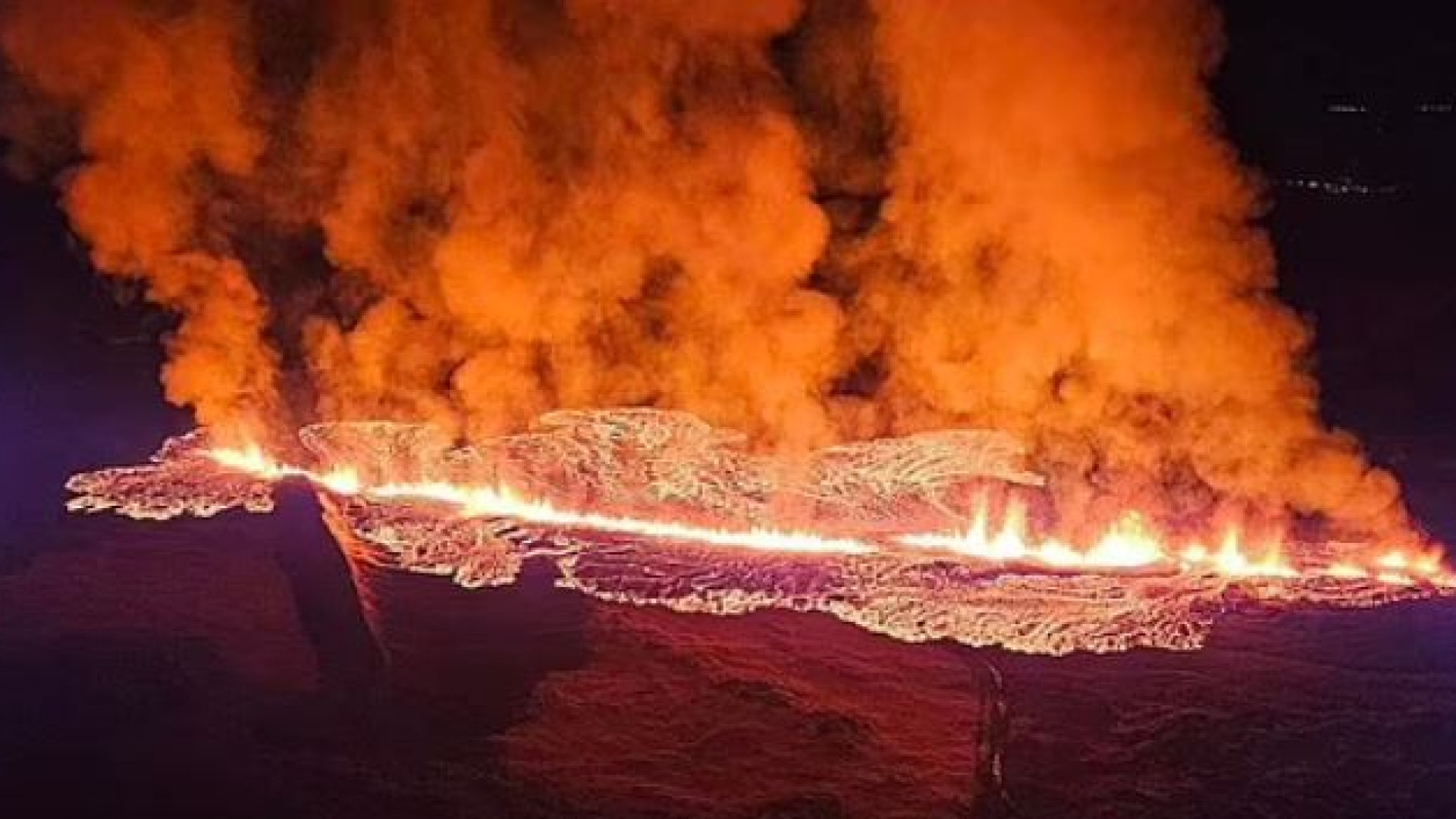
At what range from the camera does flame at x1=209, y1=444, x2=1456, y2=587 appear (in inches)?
414

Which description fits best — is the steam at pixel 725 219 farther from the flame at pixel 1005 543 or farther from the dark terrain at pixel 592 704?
the dark terrain at pixel 592 704

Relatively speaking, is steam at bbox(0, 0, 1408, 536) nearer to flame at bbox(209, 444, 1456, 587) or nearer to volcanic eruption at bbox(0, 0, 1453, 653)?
volcanic eruption at bbox(0, 0, 1453, 653)

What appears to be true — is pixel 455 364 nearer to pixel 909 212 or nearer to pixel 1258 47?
pixel 909 212

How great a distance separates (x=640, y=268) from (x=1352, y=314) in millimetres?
8983

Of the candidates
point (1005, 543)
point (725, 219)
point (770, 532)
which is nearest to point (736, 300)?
point (725, 219)

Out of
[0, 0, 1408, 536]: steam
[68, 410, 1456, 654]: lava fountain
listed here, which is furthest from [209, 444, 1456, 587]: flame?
[0, 0, 1408, 536]: steam

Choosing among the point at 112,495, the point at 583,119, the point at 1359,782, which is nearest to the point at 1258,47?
the point at 583,119

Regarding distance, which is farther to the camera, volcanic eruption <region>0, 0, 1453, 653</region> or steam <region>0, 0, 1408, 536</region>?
steam <region>0, 0, 1408, 536</region>

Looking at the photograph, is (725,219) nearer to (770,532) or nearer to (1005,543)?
(770,532)

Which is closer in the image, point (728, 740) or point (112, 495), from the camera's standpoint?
point (728, 740)

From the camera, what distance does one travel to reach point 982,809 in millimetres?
7066

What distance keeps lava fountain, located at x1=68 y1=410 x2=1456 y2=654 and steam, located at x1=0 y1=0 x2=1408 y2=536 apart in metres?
0.44

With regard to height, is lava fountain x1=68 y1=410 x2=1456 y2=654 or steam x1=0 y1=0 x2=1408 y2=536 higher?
steam x1=0 y1=0 x2=1408 y2=536

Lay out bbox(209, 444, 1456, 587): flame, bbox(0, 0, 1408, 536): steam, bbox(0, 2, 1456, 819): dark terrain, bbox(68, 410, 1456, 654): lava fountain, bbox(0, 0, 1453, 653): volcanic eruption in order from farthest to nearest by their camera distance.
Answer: bbox(0, 0, 1408, 536): steam < bbox(0, 0, 1453, 653): volcanic eruption < bbox(209, 444, 1456, 587): flame < bbox(68, 410, 1456, 654): lava fountain < bbox(0, 2, 1456, 819): dark terrain
